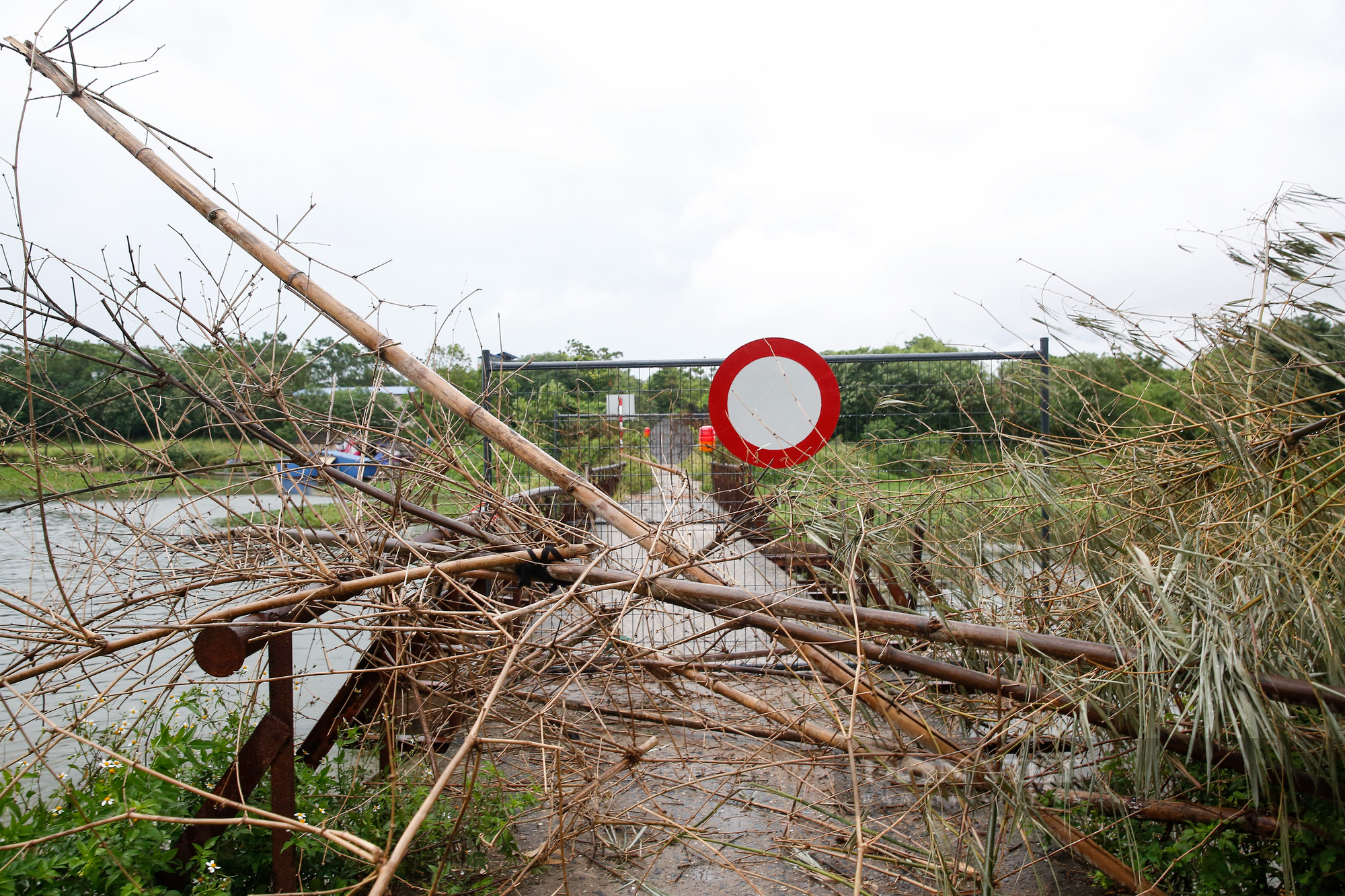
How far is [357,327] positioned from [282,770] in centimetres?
159

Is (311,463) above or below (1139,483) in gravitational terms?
above

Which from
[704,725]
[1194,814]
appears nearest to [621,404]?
[704,725]

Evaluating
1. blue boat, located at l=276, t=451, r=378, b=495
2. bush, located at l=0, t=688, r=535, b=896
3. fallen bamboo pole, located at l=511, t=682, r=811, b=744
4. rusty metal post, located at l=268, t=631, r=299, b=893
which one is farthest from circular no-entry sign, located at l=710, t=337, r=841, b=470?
rusty metal post, located at l=268, t=631, r=299, b=893

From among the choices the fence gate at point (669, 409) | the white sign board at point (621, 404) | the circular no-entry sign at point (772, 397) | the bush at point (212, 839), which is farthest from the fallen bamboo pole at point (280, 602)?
the white sign board at point (621, 404)

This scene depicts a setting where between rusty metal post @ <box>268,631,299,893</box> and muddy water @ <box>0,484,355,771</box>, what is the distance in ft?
0.31

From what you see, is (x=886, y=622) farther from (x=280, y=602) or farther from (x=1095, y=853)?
(x=280, y=602)

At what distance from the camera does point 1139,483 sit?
8.74 ft

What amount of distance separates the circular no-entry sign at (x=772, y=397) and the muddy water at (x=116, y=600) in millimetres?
2090

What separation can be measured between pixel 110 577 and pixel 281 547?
0.63 metres

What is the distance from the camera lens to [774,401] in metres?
4.23

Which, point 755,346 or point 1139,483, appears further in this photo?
point 755,346

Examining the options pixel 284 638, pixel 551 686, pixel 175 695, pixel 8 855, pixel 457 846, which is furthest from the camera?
pixel 175 695

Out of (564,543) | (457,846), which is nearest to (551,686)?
(457,846)

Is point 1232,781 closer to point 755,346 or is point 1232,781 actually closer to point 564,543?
point 564,543
